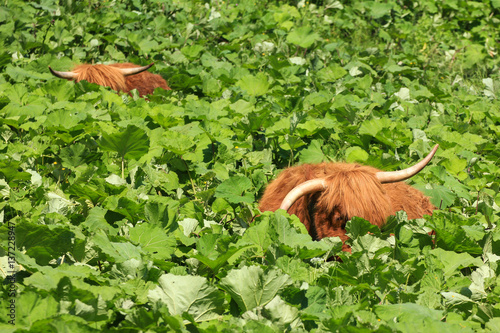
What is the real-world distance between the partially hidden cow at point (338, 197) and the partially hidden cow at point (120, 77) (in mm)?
3042

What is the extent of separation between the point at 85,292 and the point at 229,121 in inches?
136

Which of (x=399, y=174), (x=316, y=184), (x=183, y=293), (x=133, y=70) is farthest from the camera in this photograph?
(x=133, y=70)

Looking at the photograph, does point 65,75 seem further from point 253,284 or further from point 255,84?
point 253,284

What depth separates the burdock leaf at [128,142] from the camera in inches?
155

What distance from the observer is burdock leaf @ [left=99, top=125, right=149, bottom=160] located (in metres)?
3.95

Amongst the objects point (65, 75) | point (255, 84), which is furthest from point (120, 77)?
point (255, 84)

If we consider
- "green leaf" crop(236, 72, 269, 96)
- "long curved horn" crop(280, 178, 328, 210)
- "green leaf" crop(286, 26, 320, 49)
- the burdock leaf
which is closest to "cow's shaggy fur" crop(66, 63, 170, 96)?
"green leaf" crop(236, 72, 269, 96)

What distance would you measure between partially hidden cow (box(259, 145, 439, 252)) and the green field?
8.9 inches

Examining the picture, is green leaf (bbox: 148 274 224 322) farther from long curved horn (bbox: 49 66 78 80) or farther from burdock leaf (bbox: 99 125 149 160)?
long curved horn (bbox: 49 66 78 80)

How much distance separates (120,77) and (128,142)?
296 cm

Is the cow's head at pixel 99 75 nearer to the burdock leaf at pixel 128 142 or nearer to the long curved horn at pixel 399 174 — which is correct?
the burdock leaf at pixel 128 142

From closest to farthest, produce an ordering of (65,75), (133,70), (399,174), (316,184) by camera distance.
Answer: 1. (316,184)
2. (399,174)
3. (65,75)
4. (133,70)

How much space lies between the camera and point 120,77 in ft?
22.3

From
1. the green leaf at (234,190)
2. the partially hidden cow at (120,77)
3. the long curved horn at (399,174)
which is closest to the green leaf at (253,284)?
the green leaf at (234,190)
